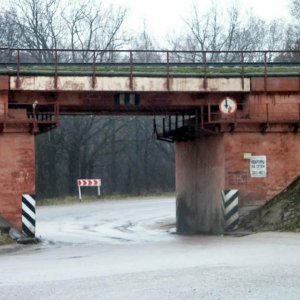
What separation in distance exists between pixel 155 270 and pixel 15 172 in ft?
39.1

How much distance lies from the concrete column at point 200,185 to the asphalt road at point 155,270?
4.13 meters

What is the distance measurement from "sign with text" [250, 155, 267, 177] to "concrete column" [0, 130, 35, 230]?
301 inches

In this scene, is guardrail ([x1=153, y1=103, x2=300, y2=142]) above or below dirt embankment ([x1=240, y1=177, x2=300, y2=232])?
above

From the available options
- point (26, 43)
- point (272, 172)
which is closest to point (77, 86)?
point (272, 172)

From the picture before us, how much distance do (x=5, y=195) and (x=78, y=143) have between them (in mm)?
40036

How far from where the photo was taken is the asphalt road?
10.6 meters

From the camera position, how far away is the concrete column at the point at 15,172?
24.0m

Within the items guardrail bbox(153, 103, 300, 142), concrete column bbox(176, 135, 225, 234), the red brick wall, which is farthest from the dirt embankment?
guardrail bbox(153, 103, 300, 142)

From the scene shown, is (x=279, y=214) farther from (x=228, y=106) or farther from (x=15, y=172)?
(x=15, y=172)

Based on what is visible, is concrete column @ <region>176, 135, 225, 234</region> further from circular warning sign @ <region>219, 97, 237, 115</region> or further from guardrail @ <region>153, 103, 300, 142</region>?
circular warning sign @ <region>219, 97, 237, 115</region>

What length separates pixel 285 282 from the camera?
11.1 meters

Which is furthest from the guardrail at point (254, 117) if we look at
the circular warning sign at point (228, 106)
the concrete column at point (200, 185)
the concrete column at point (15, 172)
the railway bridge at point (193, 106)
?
the concrete column at point (15, 172)

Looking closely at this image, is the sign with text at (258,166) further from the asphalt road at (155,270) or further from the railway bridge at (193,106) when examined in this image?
the asphalt road at (155,270)

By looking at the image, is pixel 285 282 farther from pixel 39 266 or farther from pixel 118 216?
pixel 118 216
